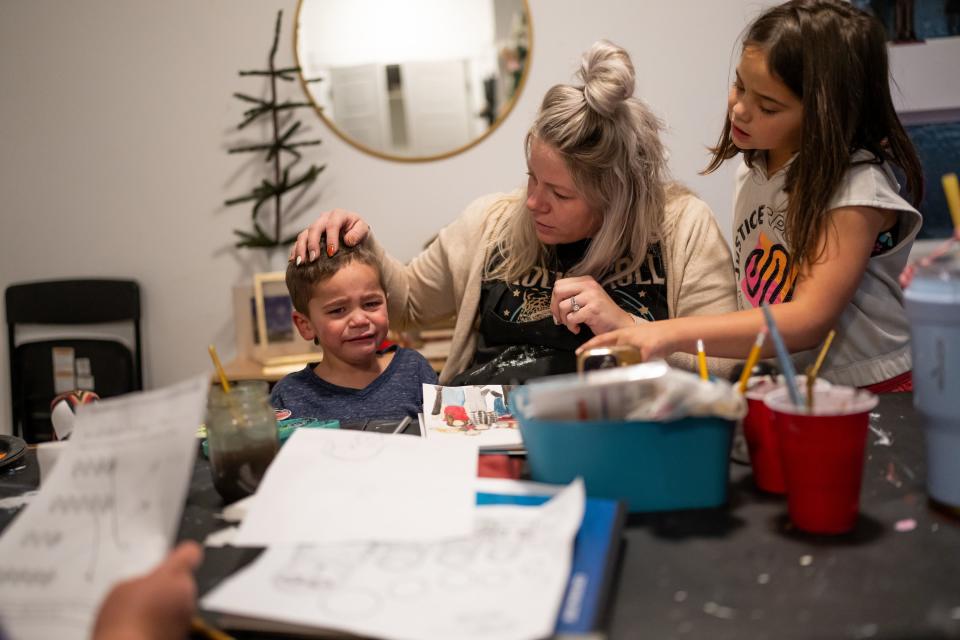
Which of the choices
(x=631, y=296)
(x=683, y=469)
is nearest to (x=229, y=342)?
(x=631, y=296)

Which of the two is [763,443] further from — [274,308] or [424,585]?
[274,308]

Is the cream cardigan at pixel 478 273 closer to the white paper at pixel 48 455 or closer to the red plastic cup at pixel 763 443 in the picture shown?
the red plastic cup at pixel 763 443

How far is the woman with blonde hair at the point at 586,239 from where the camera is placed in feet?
5.42

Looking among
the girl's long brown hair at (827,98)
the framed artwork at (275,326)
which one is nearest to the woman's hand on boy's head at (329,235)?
the girl's long brown hair at (827,98)

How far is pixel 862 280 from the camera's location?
4.85ft

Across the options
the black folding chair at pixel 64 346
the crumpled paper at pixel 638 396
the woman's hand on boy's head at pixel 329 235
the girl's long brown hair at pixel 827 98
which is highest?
the girl's long brown hair at pixel 827 98

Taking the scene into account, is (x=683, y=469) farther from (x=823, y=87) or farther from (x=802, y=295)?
(x=823, y=87)

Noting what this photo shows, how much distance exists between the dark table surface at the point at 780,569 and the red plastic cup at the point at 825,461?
0.06 feet

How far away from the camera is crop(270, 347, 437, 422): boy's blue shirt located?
5.37ft

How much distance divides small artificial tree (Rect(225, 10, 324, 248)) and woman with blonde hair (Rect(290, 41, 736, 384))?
1440 millimetres

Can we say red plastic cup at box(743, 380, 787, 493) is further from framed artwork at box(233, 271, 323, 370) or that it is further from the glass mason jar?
framed artwork at box(233, 271, 323, 370)

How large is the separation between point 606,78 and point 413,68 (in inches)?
63.7

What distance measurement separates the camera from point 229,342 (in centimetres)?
330

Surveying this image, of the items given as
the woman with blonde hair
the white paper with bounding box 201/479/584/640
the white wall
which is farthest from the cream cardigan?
the white wall
